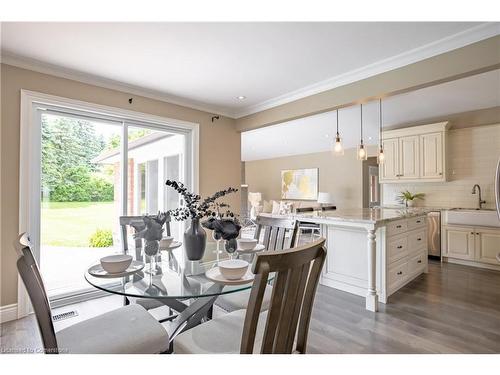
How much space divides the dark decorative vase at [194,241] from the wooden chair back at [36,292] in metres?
0.89

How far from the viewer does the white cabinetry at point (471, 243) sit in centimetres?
Answer: 385

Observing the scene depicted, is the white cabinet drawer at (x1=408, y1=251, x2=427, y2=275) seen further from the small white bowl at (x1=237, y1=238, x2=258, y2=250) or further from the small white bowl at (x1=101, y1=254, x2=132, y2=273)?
the small white bowl at (x1=101, y1=254, x2=132, y2=273)

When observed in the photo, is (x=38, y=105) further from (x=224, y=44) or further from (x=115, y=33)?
(x=224, y=44)

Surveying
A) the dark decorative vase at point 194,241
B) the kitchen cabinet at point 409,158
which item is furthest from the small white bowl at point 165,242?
the kitchen cabinet at point 409,158

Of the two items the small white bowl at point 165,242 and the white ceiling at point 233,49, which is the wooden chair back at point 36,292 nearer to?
the small white bowl at point 165,242

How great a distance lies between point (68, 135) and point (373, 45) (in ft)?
10.5

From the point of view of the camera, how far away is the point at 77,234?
2963 mm

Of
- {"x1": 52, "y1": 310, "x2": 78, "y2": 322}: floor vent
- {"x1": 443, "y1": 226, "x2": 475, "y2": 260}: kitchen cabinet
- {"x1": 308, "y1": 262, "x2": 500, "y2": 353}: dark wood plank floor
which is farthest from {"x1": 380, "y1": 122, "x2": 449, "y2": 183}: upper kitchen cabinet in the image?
{"x1": 52, "y1": 310, "x2": 78, "y2": 322}: floor vent

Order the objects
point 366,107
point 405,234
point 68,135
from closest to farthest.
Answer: point 68,135 → point 405,234 → point 366,107

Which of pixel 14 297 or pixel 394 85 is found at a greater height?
pixel 394 85

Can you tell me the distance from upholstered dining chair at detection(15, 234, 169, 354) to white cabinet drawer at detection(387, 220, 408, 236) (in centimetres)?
250

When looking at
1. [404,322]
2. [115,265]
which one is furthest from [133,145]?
[404,322]
